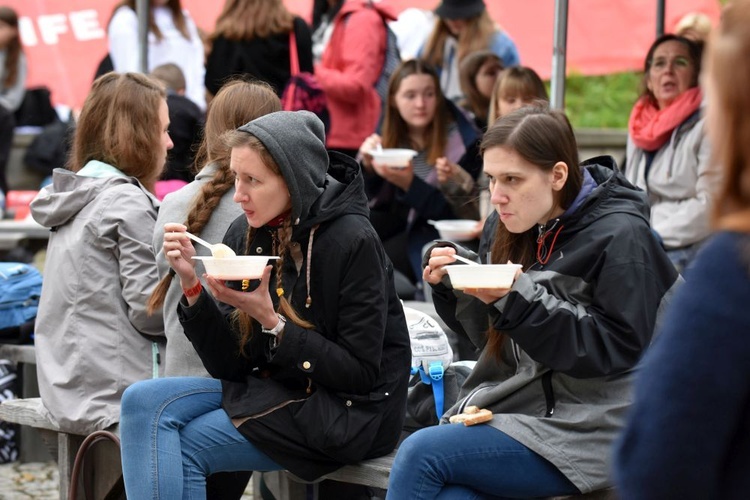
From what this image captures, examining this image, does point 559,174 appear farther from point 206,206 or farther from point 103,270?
point 103,270

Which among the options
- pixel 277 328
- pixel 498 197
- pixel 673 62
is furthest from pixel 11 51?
pixel 498 197

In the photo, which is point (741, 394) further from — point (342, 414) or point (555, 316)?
point (342, 414)

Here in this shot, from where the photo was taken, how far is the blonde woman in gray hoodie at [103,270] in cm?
421

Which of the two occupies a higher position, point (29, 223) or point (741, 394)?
point (741, 394)

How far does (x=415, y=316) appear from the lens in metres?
4.15

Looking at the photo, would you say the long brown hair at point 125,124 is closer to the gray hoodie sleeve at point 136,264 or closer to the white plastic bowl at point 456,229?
the gray hoodie sleeve at point 136,264

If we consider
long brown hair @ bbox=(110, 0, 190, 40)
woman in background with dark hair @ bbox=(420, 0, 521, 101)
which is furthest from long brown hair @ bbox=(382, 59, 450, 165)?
long brown hair @ bbox=(110, 0, 190, 40)

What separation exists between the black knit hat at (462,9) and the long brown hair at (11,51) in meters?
3.69

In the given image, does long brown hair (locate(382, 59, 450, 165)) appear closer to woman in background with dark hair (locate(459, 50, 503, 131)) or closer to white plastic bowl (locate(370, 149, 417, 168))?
woman in background with dark hair (locate(459, 50, 503, 131))

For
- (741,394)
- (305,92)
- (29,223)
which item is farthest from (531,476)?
(29,223)

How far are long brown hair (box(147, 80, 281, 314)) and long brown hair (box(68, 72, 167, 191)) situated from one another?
25cm

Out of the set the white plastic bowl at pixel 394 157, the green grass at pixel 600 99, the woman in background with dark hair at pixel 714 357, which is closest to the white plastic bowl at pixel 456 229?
the white plastic bowl at pixel 394 157

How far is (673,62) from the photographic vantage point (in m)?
5.86

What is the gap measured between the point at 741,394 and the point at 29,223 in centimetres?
586
